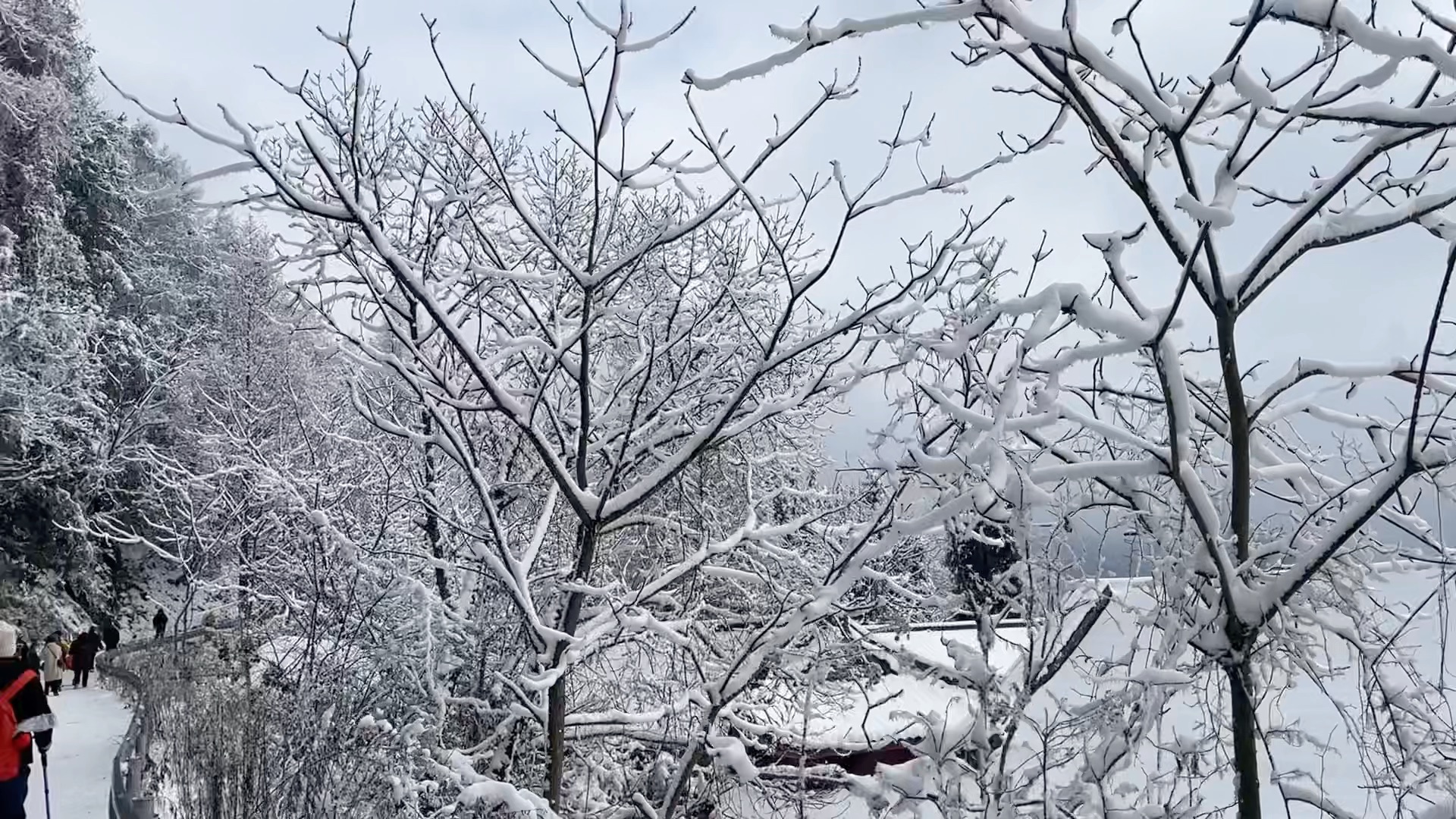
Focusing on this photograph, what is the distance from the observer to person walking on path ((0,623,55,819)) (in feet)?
21.4

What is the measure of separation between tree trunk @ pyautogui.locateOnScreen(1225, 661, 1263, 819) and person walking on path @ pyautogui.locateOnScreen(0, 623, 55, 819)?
689cm

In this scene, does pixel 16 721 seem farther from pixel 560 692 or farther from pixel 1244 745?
pixel 1244 745

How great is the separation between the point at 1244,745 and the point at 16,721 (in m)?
7.11

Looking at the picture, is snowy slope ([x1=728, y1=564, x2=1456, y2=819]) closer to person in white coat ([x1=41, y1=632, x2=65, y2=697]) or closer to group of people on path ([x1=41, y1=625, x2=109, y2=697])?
person in white coat ([x1=41, y1=632, x2=65, y2=697])

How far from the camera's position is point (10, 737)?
21.5 feet

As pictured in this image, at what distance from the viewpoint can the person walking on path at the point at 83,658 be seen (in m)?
17.8

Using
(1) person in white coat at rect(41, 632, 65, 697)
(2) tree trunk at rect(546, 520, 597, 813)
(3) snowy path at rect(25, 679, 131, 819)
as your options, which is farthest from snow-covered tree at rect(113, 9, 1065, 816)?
(1) person in white coat at rect(41, 632, 65, 697)

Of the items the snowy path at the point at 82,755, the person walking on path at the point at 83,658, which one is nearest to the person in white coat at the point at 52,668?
the snowy path at the point at 82,755

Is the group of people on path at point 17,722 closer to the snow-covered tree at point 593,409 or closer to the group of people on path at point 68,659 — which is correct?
the snow-covered tree at point 593,409

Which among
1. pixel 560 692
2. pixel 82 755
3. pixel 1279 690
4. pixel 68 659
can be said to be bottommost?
pixel 82 755

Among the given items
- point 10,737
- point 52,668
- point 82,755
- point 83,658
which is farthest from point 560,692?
point 83,658

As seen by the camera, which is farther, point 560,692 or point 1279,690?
point 560,692

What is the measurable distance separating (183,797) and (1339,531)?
655 centimetres

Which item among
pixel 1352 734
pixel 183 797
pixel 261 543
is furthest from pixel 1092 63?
pixel 261 543
